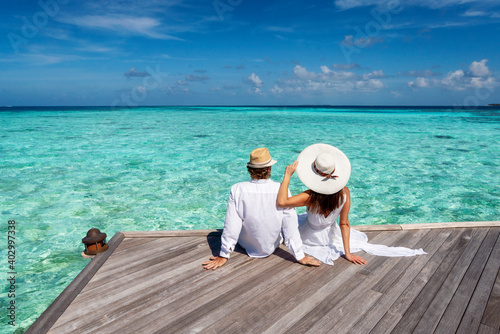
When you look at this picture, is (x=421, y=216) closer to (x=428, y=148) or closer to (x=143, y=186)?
(x=143, y=186)

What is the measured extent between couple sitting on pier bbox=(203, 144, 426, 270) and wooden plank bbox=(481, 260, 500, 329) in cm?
86

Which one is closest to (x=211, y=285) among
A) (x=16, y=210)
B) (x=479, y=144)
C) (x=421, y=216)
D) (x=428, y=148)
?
(x=421, y=216)

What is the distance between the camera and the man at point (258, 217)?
10.6 ft

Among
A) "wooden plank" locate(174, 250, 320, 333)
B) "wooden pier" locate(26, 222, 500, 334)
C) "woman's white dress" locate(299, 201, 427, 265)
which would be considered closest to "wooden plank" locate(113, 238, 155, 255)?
"wooden pier" locate(26, 222, 500, 334)

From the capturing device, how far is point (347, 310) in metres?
2.69

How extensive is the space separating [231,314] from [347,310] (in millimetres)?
1036

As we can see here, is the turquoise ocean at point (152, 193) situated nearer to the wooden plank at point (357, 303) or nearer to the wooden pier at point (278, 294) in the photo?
the wooden pier at point (278, 294)

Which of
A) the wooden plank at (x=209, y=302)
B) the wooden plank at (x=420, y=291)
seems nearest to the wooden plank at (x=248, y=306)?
the wooden plank at (x=209, y=302)

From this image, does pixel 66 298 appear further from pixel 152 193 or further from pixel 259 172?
pixel 152 193

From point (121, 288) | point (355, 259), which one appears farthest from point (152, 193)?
point (355, 259)

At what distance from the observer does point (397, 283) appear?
309cm

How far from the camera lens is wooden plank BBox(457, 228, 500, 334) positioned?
2.48 metres

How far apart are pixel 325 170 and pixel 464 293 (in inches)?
69.6

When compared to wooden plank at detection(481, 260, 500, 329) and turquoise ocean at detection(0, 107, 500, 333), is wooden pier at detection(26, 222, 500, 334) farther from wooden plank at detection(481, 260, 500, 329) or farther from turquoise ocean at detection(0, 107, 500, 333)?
turquoise ocean at detection(0, 107, 500, 333)
